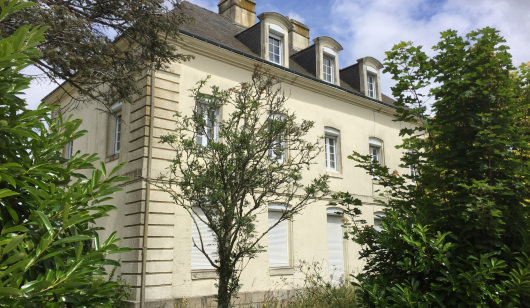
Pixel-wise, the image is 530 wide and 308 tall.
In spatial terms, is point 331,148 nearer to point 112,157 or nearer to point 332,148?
point 332,148

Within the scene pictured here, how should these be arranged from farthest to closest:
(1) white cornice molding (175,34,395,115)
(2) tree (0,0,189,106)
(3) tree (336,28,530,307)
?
(1) white cornice molding (175,34,395,115), (2) tree (0,0,189,106), (3) tree (336,28,530,307)

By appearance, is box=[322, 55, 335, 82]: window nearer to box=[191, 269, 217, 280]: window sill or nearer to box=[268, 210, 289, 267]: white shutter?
box=[268, 210, 289, 267]: white shutter

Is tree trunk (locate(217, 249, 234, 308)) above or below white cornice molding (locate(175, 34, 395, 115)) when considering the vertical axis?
below

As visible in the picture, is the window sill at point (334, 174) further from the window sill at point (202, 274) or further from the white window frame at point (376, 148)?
the window sill at point (202, 274)

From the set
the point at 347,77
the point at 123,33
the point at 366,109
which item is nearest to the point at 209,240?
the point at 123,33

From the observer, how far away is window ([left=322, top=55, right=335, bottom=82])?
17.1m

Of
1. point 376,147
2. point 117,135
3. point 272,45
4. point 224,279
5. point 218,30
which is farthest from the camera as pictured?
point 376,147

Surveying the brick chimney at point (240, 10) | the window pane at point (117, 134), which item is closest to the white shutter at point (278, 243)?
the window pane at point (117, 134)

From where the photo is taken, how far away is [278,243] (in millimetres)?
13508

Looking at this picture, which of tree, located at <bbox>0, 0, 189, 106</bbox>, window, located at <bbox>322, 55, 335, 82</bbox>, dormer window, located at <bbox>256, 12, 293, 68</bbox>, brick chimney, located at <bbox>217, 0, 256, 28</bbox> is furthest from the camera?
brick chimney, located at <bbox>217, 0, 256, 28</bbox>

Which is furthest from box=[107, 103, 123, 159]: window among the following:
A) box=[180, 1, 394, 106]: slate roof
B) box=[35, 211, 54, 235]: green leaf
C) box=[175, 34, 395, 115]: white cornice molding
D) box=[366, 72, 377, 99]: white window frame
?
box=[35, 211, 54, 235]: green leaf

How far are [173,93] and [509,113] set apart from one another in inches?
351

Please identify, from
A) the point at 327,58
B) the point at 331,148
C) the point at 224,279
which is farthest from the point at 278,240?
the point at 327,58

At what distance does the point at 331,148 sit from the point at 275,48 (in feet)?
14.0
